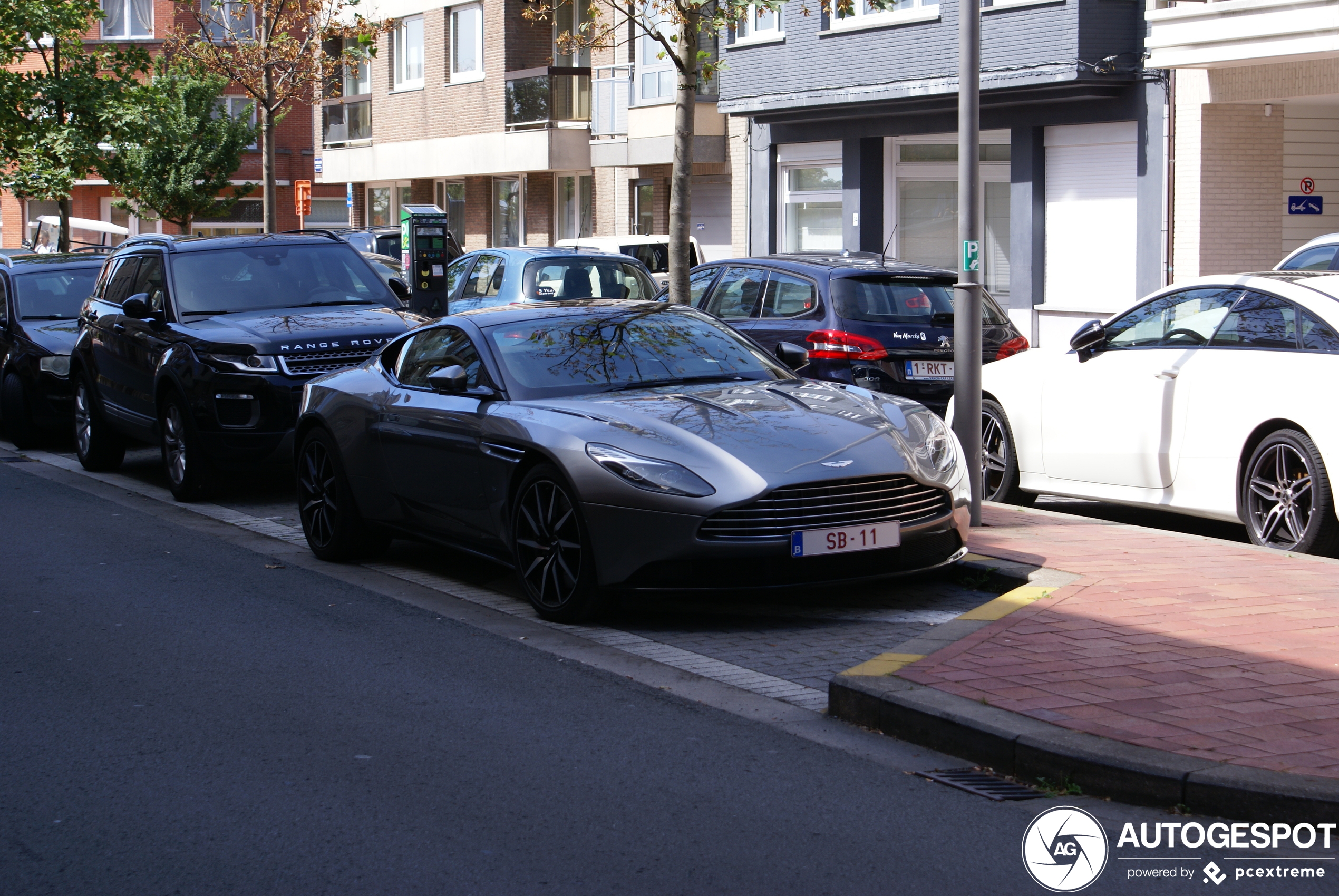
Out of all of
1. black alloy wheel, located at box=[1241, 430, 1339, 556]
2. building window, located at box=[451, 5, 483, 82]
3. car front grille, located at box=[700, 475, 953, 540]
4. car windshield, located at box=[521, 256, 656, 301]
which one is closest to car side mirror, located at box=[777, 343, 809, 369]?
black alloy wheel, located at box=[1241, 430, 1339, 556]

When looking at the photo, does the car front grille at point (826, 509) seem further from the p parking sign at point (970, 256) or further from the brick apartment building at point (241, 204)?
the brick apartment building at point (241, 204)

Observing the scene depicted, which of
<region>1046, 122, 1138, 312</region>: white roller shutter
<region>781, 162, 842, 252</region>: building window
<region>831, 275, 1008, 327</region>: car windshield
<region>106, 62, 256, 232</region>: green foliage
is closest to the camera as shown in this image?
<region>831, 275, 1008, 327</region>: car windshield

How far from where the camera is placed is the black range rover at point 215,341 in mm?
11492

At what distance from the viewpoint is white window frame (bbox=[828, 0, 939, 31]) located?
2378cm

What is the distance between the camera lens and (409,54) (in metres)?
41.1

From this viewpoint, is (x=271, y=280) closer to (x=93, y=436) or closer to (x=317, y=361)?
(x=317, y=361)

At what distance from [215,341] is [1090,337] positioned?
611cm

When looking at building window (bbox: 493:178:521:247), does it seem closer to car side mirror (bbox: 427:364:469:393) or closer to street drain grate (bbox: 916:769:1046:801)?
car side mirror (bbox: 427:364:469:393)

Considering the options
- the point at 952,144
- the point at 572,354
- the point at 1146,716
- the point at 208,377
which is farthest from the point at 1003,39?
the point at 1146,716

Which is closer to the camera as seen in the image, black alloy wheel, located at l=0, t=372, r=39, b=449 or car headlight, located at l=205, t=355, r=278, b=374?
car headlight, located at l=205, t=355, r=278, b=374

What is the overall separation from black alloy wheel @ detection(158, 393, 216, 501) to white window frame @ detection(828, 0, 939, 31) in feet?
46.3

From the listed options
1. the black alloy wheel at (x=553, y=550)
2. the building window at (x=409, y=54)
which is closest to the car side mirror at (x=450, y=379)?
the black alloy wheel at (x=553, y=550)

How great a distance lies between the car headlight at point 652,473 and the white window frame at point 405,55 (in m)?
34.8

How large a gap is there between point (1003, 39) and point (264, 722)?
18.6 metres
